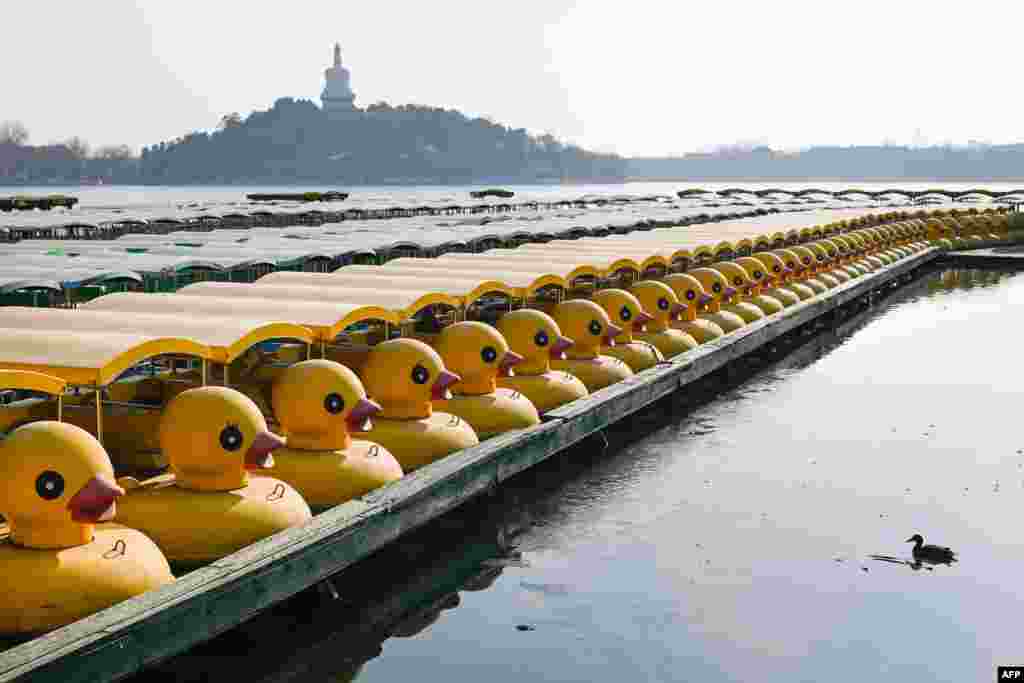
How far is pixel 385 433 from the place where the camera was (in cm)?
1738

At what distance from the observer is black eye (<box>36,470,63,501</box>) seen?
1138 cm

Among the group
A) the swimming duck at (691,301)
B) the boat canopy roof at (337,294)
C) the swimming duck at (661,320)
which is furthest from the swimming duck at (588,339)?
the swimming duck at (691,301)

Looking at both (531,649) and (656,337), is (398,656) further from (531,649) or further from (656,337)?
(656,337)

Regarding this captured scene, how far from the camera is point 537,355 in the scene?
21828 mm

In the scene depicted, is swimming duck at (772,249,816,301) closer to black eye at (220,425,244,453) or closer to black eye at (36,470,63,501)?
black eye at (220,425,244,453)

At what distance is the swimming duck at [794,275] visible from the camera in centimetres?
4003

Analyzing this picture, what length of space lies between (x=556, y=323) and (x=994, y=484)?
7894 millimetres

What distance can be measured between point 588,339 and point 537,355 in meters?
2.39

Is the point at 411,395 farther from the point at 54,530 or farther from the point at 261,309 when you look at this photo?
the point at 54,530

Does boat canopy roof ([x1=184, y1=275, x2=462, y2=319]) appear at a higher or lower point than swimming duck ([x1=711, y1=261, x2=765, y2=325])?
higher

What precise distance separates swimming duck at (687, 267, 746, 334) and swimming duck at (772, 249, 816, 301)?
24.8 ft

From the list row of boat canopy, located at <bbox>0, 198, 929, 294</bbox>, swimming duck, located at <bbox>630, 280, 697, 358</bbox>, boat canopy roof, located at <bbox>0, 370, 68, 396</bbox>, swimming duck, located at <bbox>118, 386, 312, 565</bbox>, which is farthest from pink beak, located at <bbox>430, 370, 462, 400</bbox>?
row of boat canopy, located at <bbox>0, 198, 929, 294</bbox>

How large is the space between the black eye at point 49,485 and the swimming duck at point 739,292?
948 inches

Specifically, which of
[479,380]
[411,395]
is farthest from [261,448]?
[479,380]
